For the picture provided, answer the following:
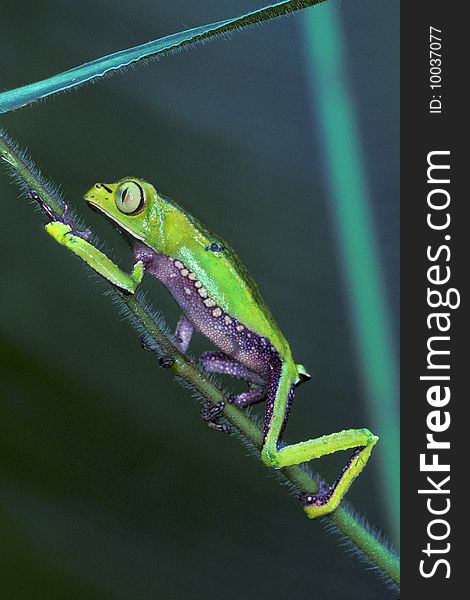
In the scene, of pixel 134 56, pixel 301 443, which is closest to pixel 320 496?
pixel 301 443

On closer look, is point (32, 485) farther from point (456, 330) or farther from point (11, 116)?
point (456, 330)

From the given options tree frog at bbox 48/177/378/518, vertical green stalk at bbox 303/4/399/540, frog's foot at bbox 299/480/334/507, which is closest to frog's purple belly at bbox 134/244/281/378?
tree frog at bbox 48/177/378/518

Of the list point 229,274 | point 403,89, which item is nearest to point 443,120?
point 403,89

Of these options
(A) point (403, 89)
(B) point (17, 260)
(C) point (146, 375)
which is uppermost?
(A) point (403, 89)

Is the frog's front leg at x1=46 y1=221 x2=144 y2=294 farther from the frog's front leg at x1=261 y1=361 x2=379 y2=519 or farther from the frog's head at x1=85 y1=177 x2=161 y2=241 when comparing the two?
the frog's front leg at x1=261 y1=361 x2=379 y2=519

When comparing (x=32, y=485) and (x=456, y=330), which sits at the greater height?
(x=456, y=330)

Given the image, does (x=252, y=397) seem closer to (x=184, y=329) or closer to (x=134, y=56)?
(x=184, y=329)
